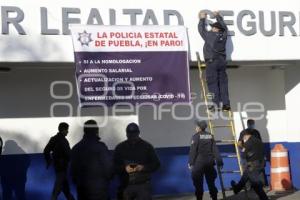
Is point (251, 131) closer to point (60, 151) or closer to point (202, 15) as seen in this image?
point (202, 15)

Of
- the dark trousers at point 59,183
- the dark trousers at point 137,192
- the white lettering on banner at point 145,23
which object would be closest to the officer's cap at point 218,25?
the white lettering on banner at point 145,23

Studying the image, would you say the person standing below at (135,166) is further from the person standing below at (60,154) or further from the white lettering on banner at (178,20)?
the white lettering on banner at (178,20)

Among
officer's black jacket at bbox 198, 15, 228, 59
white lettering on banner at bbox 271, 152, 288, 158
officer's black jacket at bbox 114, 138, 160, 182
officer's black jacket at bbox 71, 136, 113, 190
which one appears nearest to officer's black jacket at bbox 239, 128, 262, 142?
white lettering on banner at bbox 271, 152, 288, 158

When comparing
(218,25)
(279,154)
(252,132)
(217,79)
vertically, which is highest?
(218,25)

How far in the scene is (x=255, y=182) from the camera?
11938 millimetres

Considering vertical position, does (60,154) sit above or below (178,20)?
below

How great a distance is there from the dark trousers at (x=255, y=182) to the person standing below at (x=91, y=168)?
3.94 meters

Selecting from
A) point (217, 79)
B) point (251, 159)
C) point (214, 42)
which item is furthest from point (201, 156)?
point (214, 42)

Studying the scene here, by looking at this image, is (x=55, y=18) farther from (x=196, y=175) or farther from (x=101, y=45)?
(x=196, y=175)

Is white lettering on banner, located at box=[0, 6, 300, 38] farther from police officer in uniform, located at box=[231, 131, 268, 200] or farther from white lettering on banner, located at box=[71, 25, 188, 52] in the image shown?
police officer in uniform, located at box=[231, 131, 268, 200]

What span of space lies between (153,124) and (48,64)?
9.73ft

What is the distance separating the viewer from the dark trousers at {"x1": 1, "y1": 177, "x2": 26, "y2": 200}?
43.1ft

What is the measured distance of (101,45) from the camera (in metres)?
12.1

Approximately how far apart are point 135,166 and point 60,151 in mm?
3741
